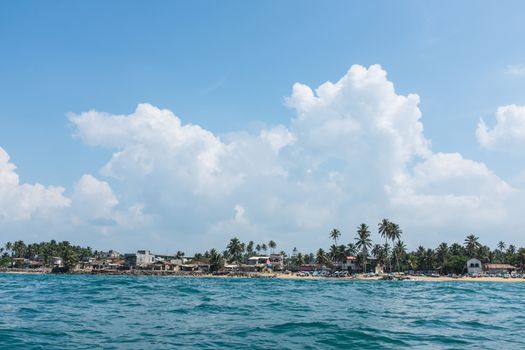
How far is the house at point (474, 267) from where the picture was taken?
124 m

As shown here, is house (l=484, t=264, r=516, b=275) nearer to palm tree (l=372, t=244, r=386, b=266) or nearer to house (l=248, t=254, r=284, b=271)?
palm tree (l=372, t=244, r=386, b=266)

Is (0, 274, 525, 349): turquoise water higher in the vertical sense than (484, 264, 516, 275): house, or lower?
higher

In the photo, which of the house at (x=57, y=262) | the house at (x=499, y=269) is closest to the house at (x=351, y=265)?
the house at (x=499, y=269)

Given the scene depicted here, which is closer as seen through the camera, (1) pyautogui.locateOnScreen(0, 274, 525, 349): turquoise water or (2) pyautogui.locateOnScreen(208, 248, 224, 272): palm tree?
(1) pyautogui.locateOnScreen(0, 274, 525, 349): turquoise water

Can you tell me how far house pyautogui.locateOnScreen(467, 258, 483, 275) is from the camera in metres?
124

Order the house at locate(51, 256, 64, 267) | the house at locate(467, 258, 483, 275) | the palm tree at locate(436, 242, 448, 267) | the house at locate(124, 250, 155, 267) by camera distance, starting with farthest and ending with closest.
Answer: the house at locate(51, 256, 64, 267) < the house at locate(124, 250, 155, 267) < the palm tree at locate(436, 242, 448, 267) < the house at locate(467, 258, 483, 275)

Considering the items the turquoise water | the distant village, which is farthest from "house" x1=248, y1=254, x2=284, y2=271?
the turquoise water

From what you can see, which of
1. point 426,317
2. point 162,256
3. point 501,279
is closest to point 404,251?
point 501,279

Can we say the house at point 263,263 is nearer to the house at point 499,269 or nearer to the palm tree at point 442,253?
the palm tree at point 442,253

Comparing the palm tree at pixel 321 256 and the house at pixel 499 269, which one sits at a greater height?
the palm tree at pixel 321 256

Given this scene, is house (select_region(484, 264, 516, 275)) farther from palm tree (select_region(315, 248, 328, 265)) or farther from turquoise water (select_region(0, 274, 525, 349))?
turquoise water (select_region(0, 274, 525, 349))

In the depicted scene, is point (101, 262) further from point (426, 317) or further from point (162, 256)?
point (426, 317)

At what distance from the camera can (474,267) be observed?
125750mm

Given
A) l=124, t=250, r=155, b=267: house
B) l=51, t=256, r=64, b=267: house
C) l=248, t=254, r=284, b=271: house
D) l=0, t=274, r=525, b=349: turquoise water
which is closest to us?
l=0, t=274, r=525, b=349: turquoise water
